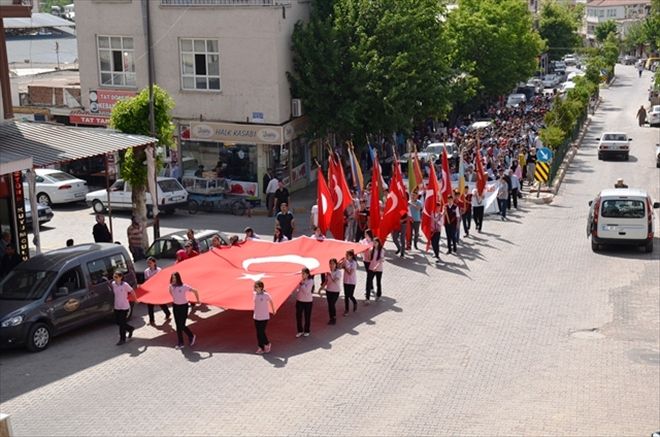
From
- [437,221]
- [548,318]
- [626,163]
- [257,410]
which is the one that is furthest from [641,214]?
[626,163]

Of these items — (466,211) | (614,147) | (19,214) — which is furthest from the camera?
(614,147)

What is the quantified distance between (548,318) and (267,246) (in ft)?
20.6

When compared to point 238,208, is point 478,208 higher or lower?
higher

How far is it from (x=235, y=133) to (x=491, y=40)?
2707 cm

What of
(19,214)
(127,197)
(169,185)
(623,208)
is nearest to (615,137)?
(623,208)

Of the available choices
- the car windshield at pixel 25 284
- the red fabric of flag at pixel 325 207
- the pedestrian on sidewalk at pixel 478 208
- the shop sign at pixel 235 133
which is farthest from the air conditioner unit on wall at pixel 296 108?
the car windshield at pixel 25 284

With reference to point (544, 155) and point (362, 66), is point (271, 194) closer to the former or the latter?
point (362, 66)

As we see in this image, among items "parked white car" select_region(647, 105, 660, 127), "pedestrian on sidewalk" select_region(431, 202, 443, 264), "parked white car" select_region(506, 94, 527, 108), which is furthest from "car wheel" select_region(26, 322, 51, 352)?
"parked white car" select_region(647, 105, 660, 127)

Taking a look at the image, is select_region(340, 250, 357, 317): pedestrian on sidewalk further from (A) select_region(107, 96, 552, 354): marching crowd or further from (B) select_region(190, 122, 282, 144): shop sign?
(B) select_region(190, 122, 282, 144): shop sign

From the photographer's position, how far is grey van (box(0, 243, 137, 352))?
1853cm

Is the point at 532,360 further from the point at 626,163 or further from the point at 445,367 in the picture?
the point at 626,163

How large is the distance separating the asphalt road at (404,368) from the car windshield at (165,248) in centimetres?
270

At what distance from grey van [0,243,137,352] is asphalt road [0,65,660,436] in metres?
0.45

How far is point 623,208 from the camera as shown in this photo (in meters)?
27.2
